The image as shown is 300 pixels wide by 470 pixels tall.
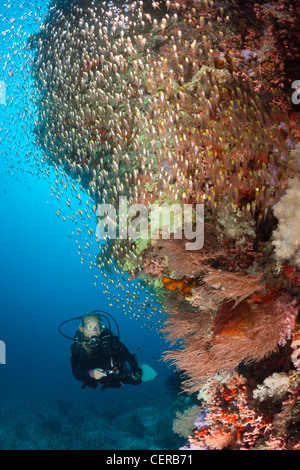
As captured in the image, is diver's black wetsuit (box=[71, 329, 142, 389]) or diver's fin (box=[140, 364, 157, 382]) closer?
diver's black wetsuit (box=[71, 329, 142, 389])

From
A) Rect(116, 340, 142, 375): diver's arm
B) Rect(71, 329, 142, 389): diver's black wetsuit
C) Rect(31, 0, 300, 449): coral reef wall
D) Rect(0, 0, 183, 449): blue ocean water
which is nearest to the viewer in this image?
Rect(31, 0, 300, 449): coral reef wall

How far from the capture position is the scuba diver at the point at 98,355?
24.1ft

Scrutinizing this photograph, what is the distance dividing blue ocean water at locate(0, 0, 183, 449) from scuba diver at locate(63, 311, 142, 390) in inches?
87.0

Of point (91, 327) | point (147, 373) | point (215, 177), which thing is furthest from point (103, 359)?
point (215, 177)

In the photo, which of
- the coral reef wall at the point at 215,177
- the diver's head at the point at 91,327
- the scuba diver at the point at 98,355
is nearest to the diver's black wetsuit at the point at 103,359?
the scuba diver at the point at 98,355

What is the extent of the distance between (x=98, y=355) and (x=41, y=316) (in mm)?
90527

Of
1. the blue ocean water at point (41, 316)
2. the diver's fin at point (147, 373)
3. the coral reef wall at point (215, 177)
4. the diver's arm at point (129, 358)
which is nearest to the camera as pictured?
the coral reef wall at point (215, 177)

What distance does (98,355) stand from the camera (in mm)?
7590

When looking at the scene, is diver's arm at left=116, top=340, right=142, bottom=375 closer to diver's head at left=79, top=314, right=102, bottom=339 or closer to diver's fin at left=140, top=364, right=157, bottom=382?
diver's fin at left=140, top=364, right=157, bottom=382

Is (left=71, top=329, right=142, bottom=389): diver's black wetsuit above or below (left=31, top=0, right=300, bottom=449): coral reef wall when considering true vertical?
below

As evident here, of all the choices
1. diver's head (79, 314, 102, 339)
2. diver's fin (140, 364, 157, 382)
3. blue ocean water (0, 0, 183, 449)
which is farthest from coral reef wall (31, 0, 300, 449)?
diver's fin (140, 364, 157, 382)

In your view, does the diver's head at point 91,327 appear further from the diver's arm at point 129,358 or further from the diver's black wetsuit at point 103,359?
the diver's arm at point 129,358

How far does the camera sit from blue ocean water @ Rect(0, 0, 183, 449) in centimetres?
781

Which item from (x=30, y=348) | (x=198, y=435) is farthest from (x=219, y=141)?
(x=30, y=348)
